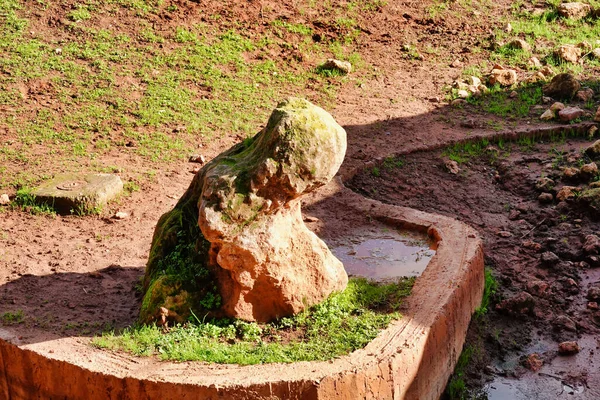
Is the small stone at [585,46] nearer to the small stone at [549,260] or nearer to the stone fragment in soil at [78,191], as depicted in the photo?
the small stone at [549,260]

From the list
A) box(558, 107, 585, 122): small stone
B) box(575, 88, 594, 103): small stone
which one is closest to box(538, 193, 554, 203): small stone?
box(558, 107, 585, 122): small stone

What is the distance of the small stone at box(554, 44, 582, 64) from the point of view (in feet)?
41.7

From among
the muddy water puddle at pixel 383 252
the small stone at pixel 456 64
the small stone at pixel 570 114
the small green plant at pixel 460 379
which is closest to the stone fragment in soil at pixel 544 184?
the small stone at pixel 570 114

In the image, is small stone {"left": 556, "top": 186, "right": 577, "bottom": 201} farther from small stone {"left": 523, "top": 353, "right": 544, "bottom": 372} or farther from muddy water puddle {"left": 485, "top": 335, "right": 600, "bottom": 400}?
small stone {"left": 523, "top": 353, "right": 544, "bottom": 372}

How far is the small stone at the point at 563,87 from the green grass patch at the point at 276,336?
247 inches

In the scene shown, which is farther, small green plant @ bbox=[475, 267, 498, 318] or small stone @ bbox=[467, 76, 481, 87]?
small stone @ bbox=[467, 76, 481, 87]

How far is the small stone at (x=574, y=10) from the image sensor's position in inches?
553

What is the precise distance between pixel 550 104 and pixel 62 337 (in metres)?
7.75

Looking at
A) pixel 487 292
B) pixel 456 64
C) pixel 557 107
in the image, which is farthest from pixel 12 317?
pixel 456 64

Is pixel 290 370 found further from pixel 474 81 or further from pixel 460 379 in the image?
pixel 474 81

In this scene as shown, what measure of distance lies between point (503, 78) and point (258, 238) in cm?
730

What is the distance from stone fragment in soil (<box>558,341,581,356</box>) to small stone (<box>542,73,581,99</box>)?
5617mm

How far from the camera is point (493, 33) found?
13.6m

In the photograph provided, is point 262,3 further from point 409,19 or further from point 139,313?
point 139,313
